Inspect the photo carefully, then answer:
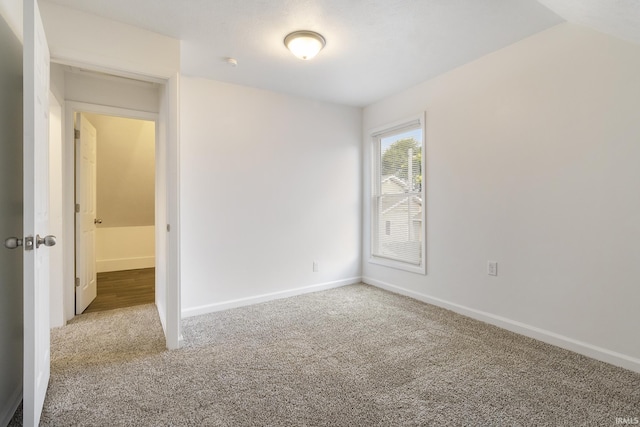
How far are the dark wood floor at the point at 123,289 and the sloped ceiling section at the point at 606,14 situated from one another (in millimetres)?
4518

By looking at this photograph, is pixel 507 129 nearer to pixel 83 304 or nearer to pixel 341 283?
pixel 341 283

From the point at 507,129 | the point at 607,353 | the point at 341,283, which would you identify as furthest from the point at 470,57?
the point at 341,283

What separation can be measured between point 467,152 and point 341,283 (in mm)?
2211

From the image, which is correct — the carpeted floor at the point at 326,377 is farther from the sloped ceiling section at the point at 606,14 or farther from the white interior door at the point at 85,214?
the sloped ceiling section at the point at 606,14

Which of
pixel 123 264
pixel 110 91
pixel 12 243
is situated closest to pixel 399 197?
pixel 110 91

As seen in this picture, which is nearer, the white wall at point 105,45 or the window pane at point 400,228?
the white wall at point 105,45

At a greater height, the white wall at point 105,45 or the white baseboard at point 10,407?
the white wall at point 105,45

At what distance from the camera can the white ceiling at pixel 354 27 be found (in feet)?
6.69

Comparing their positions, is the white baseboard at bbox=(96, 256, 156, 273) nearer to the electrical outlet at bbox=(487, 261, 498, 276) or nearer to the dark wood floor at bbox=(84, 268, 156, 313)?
the dark wood floor at bbox=(84, 268, 156, 313)

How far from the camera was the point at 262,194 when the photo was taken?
3.57 m

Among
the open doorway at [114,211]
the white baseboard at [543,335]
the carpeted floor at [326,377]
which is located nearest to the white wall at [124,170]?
the open doorway at [114,211]

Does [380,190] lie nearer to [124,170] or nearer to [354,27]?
[354,27]

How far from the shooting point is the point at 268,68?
3.04 meters

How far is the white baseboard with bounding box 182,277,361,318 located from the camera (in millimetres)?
3149
